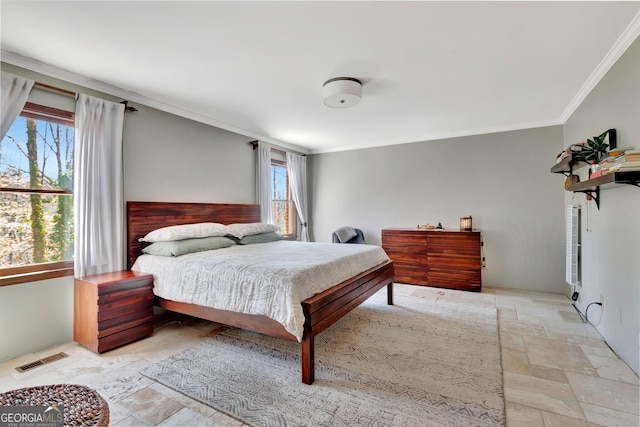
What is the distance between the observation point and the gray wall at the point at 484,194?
424cm

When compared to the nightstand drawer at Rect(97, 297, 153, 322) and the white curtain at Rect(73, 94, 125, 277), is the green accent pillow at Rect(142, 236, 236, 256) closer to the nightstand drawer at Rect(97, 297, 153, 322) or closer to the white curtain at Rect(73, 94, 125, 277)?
the white curtain at Rect(73, 94, 125, 277)

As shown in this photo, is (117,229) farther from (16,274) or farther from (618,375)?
(618,375)

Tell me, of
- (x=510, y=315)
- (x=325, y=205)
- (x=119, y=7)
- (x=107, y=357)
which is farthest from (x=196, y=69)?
(x=510, y=315)

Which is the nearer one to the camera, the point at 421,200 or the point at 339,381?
the point at 339,381

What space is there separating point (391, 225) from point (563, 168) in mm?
2662

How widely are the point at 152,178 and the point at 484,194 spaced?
4828 mm

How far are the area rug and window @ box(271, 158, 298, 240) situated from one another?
2873 millimetres

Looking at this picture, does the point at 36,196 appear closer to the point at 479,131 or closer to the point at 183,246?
the point at 183,246

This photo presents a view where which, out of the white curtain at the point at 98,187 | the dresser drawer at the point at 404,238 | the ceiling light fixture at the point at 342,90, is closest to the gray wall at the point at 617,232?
the dresser drawer at the point at 404,238

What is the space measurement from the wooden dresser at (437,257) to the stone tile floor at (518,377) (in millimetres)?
1168

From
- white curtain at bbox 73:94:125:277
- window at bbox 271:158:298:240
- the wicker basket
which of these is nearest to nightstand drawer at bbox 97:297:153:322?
white curtain at bbox 73:94:125:277

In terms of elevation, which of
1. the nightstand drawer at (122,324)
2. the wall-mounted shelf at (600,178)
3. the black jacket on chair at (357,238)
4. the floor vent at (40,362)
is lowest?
the floor vent at (40,362)

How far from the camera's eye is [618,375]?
2084mm

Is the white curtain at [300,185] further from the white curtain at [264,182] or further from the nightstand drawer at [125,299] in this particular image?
the nightstand drawer at [125,299]
